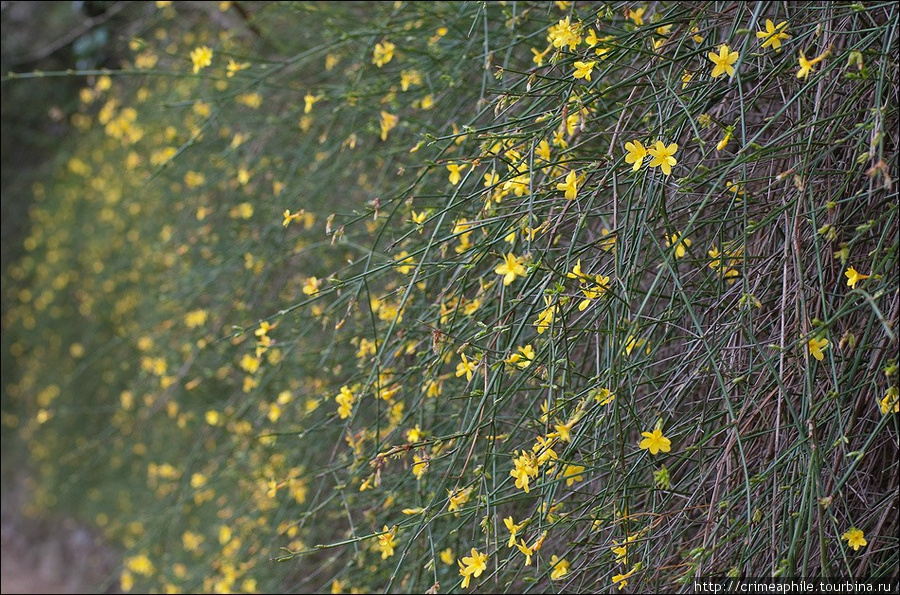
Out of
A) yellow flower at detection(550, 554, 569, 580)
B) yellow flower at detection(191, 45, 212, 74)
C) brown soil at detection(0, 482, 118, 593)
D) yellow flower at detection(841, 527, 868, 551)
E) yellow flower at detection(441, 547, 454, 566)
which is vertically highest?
yellow flower at detection(191, 45, 212, 74)

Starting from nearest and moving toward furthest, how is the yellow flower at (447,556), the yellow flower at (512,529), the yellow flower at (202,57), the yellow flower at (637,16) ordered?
the yellow flower at (512,529)
the yellow flower at (637,16)
the yellow flower at (447,556)
the yellow flower at (202,57)

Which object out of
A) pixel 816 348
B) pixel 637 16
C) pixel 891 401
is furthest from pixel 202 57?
pixel 891 401

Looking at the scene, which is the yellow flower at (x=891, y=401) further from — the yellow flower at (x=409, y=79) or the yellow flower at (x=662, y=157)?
the yellow flower at (x=409, y=79)

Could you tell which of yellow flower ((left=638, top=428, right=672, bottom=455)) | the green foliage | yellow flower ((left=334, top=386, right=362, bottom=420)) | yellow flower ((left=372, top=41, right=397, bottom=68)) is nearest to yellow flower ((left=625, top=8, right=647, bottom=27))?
the green foliage

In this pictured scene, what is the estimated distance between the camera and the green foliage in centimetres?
142

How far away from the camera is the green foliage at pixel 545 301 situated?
1423mm

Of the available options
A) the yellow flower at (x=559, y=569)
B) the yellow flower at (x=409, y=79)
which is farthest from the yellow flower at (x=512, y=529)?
the yellow flower at (x=409, y=79)

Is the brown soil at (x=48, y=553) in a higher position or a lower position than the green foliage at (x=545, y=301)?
lower

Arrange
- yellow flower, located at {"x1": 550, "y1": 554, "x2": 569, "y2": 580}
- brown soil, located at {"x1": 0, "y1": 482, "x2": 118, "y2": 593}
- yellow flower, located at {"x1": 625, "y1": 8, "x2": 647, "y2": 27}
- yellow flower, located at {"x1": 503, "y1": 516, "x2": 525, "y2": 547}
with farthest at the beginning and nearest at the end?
1. brown soil, located at {"x1": 0, "y1": 482, "x2": 118, "y2": 593}
2. yellow flower, located at {"x1": 625, "y1": 8, "x2": 647, "y2": 27}
3. yellow flower, located at {"x1": 550, "y1": 554, "x2": 569, "y2": 580}
4. yellow flower, located at {"x1": 503, "y1": 516, "x2": 525, "y2": 547}

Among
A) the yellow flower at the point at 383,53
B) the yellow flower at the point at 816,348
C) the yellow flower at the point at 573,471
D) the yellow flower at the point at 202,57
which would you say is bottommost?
the yellow flower at the point at 573,471

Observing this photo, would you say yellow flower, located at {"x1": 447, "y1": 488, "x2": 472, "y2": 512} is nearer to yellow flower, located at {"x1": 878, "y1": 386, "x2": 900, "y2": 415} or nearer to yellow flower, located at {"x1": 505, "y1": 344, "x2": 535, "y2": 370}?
yellow flower, located at {"x1": 505, "y1": 344, "x2": 535, "y2": 370}

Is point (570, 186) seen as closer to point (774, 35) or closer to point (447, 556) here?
point (774, 35)

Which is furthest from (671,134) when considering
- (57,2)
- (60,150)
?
(60,150)

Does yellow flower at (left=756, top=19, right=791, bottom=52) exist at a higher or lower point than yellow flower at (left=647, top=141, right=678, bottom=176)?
higher
